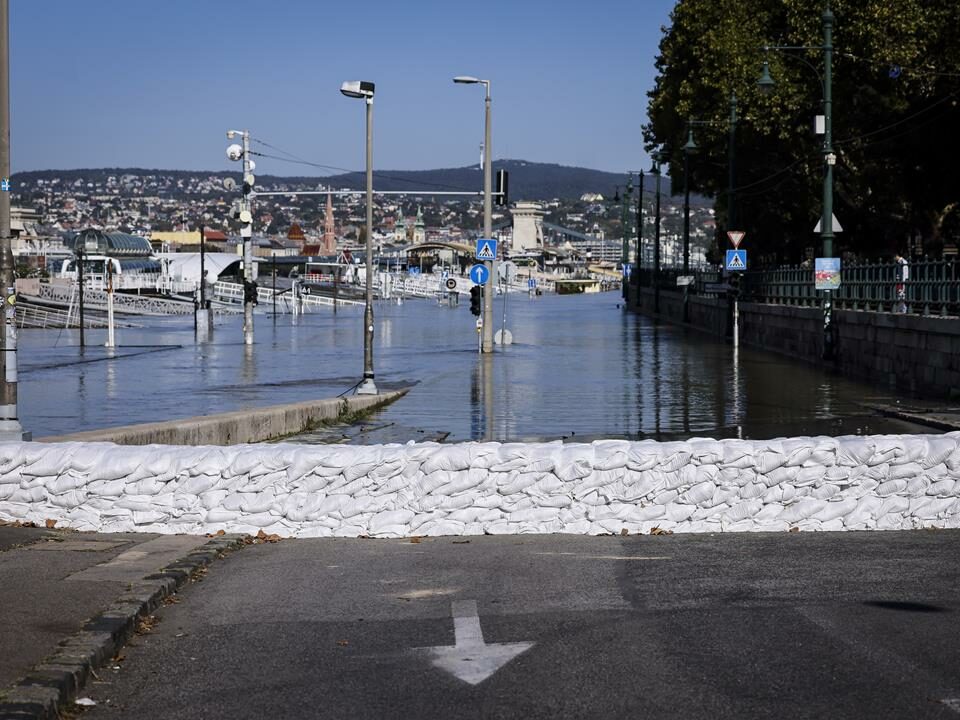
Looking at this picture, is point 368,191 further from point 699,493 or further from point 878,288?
point 699,493

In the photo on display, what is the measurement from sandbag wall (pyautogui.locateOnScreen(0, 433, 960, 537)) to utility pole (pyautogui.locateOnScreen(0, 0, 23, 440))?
2.79 m

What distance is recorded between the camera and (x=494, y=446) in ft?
38.9

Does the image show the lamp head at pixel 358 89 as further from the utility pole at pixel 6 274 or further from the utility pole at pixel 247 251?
the utility pole at pixel 247 251

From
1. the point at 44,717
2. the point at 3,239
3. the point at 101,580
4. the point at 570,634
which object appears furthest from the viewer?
the point at 3,239

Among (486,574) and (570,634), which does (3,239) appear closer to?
(486,574)

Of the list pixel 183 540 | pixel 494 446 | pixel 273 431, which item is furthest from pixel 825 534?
pixel 273 431

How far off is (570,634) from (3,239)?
853cm

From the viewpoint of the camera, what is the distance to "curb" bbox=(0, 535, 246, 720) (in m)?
6.25

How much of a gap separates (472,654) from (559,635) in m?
0.60

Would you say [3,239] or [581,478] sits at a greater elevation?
[3,239]

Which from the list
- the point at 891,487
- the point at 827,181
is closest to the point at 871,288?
the point at 827,181

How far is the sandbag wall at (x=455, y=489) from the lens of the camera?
461 inches

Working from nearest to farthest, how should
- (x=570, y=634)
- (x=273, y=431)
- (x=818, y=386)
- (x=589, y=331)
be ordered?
(x=570, y=634) → (x=273, y=431) → (x=818, y=386) → (x=589, y=331)

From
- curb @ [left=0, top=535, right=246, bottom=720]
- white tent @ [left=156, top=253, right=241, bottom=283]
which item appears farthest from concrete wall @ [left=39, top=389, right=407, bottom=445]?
white tent @ [left=156, top=253, right=241, bottom=283]
